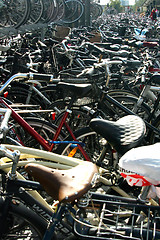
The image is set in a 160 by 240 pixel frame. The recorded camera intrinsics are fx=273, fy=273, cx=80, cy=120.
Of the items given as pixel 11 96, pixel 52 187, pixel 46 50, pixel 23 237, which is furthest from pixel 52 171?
pixel 46 50

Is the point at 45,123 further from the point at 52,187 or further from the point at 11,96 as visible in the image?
the point at 52,187

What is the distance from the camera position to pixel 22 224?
2131 mm

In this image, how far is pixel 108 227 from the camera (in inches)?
67.9

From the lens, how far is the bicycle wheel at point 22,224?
2.00 m

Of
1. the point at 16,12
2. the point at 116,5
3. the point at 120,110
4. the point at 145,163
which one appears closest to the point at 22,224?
the point at 145,163

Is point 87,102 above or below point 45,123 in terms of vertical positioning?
above

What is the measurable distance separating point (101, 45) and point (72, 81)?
3.72 meters

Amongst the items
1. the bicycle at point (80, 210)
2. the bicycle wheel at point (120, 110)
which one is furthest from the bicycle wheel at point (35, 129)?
the bicycle at point (80, 210)

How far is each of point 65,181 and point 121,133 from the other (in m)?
0.73

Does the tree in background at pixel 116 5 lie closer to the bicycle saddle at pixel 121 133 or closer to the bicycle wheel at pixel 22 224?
the bicycle saddle at pixel 121 133

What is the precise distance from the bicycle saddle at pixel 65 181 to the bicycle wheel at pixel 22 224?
48 centimetres

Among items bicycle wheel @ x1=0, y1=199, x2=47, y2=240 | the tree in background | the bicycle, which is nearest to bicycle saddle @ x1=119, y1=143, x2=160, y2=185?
the bicycle

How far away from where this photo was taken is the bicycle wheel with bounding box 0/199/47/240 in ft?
6.55

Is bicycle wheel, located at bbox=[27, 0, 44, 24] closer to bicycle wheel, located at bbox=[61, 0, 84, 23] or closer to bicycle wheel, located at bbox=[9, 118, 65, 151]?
bicycle wheel, located at bbox=[61, 0, 84, 23]
